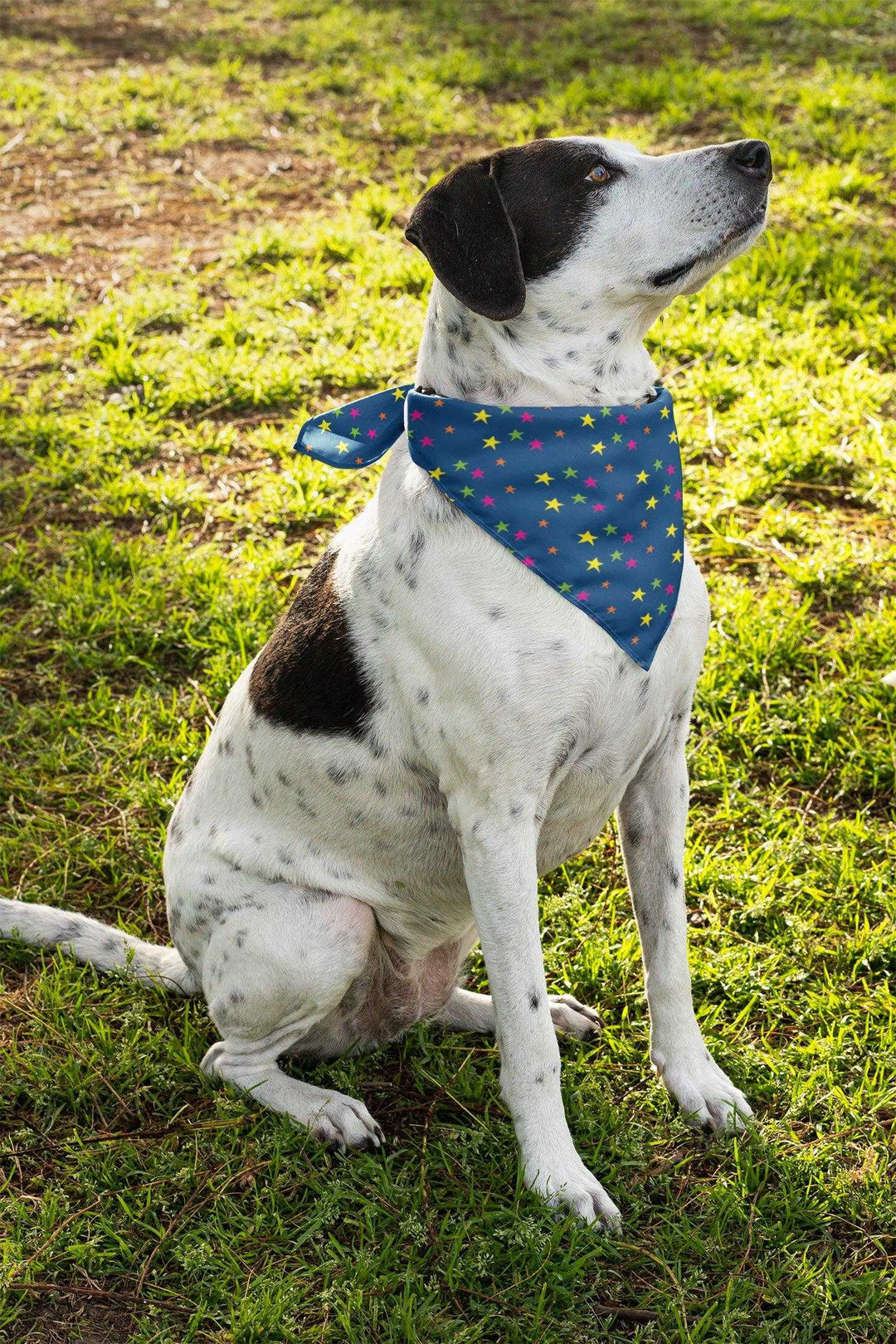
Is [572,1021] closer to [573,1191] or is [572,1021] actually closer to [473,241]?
[573,1191]

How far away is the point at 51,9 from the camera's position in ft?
38.2

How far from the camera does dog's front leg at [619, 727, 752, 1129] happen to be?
3.04 m

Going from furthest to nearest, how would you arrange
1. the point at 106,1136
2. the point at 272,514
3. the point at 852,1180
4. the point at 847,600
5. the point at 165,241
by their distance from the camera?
the point at 165,241
the point at 272,514
the point at 847,600
the point at 106,1136
the point at 852,1180

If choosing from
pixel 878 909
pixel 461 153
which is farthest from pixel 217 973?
pixel 461 153

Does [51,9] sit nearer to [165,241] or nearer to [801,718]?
[165,241]

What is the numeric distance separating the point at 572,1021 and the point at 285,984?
760mm

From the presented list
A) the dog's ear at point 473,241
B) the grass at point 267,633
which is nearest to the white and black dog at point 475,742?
the dog's ear at point 473,241

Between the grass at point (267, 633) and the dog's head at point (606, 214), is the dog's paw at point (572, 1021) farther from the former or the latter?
the dog's head at point (606, 214)

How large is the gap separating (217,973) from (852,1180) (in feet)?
5.00

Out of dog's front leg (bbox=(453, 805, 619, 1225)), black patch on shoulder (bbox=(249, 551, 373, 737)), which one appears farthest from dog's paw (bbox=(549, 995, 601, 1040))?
black patch on shoulder (bbox=(249, 551, 373, 737))

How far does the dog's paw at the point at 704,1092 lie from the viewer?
2.99 m

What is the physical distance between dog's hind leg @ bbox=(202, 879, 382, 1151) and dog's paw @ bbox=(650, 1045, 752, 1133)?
2.32 ft

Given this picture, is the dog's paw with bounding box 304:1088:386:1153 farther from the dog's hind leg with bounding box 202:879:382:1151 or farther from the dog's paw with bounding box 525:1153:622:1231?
the dog's paw with bounding box 525:1153:622:1231

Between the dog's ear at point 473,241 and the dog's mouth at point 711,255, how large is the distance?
0.32m
